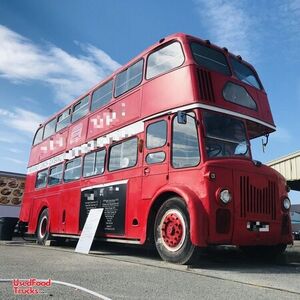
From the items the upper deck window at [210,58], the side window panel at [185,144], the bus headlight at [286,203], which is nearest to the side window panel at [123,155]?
the side window panel at [185,144]

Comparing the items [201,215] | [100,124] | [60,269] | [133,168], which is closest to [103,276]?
[60,269]

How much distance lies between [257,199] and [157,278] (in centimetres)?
289

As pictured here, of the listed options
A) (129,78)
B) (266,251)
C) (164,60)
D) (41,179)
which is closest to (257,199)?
(266,251)

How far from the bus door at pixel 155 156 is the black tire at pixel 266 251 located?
9.09ft

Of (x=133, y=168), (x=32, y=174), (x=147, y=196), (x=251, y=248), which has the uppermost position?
(x=32, y=174)

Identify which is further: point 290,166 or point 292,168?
point 290,166

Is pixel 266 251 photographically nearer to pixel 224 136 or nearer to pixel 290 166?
pixel 224 136

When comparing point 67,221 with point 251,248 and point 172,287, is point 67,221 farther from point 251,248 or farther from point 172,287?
point 172,287

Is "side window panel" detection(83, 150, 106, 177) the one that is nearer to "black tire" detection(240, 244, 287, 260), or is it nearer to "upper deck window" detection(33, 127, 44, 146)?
"black tire" detection(240, 244, 287, 260)

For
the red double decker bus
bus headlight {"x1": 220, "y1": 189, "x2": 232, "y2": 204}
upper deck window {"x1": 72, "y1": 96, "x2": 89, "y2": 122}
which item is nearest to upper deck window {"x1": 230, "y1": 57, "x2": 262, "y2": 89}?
the red double decker bus

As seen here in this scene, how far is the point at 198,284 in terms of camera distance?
6074 mm

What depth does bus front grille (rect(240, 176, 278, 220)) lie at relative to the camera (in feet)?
27.0

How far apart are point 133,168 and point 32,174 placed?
8.61 meters

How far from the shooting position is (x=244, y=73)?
33.2ft
